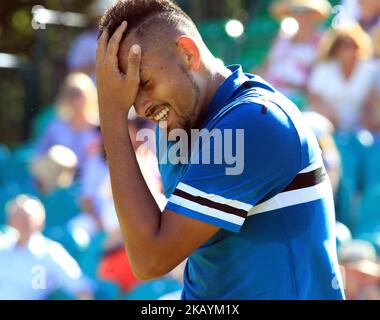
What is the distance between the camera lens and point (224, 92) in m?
2.59

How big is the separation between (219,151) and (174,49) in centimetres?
35

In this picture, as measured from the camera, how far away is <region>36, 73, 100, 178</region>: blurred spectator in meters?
7.85

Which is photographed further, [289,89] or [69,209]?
[69,209]

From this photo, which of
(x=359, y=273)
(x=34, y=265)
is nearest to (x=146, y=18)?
(x=359, y=273)

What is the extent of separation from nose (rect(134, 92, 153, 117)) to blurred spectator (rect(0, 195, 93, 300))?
11.6 feet

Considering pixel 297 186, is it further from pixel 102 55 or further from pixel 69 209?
pixel 69 209

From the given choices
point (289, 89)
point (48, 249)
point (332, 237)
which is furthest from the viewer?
point (289, 89)

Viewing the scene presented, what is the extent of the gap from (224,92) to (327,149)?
3087 mm

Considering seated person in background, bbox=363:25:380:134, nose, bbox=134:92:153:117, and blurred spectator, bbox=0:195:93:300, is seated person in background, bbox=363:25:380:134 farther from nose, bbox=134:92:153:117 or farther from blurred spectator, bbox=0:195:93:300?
nose, bbox=134:92:153:117

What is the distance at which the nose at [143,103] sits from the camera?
256cm

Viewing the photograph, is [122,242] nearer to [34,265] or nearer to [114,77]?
[34,265]

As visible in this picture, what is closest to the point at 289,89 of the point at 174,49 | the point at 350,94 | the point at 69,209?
the point at 350,94

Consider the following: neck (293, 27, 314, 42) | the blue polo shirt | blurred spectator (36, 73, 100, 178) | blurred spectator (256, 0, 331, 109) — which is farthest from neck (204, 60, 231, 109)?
blurred spectator (36, 73, 100, 178)

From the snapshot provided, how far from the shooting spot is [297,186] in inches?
96.3
